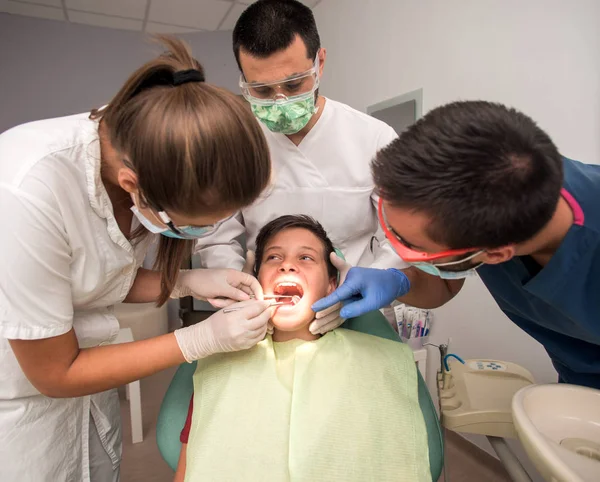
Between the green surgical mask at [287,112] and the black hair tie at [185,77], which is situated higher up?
the black hair tie at [185,77]

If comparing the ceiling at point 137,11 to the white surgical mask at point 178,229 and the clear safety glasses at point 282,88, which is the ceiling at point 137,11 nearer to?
the clear safety glasses at point 282,88

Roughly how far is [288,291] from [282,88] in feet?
2.41

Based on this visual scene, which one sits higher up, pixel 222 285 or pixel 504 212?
pixel 504 212

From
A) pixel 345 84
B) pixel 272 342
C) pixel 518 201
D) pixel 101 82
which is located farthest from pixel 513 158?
pixel 101 82

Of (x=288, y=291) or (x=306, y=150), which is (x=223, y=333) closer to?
(x=288, y=291)

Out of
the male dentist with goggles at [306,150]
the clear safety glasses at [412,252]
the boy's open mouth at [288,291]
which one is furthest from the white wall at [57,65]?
the clear safety glasses at [412,252]

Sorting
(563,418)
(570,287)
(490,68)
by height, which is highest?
(490,68)

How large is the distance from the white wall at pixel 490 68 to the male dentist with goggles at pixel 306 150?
87cm

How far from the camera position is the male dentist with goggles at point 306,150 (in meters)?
1.44

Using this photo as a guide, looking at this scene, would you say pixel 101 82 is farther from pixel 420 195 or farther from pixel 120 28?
pixel 420 195

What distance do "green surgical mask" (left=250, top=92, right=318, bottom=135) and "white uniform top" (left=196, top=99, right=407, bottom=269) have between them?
127 millimetres

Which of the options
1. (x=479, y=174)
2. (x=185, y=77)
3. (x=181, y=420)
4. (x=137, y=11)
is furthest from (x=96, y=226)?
(x=137, y=11)

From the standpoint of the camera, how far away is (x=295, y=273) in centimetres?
150

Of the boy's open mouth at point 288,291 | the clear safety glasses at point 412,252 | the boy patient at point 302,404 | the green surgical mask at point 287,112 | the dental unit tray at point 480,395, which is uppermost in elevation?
the green surgical mask at point 287,112
